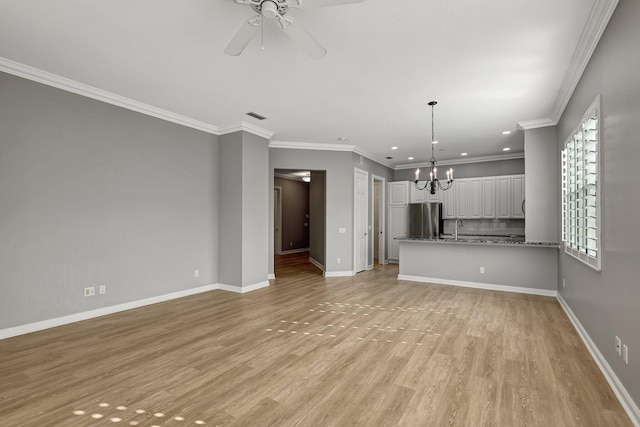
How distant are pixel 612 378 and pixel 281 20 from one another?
360cm

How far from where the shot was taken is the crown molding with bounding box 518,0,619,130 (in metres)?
2.34

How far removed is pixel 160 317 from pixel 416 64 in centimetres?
429

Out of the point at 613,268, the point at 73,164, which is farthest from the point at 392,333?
the point at 73,164

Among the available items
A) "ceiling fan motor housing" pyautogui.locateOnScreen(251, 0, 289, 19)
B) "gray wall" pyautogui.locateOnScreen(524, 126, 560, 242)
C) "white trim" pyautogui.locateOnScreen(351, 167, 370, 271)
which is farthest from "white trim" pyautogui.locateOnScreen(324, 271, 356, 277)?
"ceiling fan motor housing" pyautogui.locateOnScreen(251, 0, 289, 19)

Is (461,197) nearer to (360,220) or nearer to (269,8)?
(360,220)

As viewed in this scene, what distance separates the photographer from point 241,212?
17.3ft

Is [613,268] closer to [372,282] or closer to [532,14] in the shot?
[532,14]

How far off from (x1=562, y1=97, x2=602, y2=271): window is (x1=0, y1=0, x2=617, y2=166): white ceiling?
0.69 m

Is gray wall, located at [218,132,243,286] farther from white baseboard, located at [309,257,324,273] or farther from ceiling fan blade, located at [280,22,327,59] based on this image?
ceiling fan blade, located at [280,22,327,59]

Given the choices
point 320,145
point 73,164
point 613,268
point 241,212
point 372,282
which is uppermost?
point 320,145

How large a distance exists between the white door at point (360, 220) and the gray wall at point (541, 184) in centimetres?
324

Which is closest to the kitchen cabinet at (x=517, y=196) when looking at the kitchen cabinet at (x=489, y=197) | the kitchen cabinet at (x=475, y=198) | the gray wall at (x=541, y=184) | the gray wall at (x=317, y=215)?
the kitchen cabinet at (x=489, y=197)

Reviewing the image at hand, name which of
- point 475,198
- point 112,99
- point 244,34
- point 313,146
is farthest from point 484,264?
point 112,99

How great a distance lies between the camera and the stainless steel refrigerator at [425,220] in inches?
307
